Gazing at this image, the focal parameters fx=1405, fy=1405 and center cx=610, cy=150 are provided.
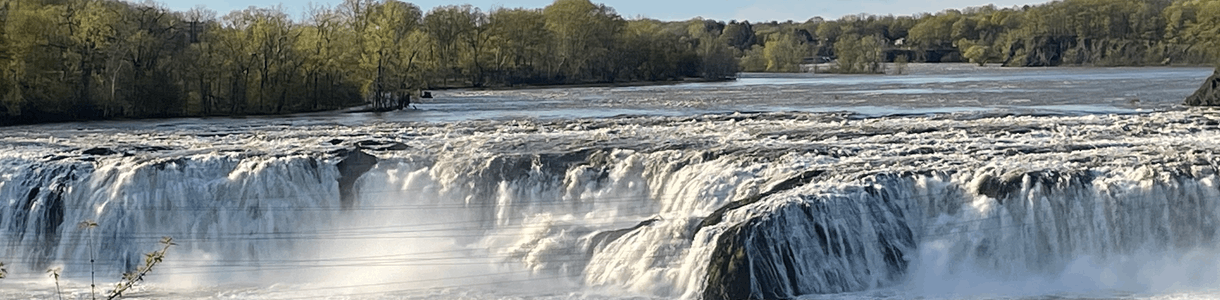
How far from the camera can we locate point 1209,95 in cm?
4169

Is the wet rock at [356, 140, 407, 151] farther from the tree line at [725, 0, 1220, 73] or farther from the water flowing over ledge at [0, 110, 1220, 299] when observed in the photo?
the tree line at [725, 0, 1220, 73]

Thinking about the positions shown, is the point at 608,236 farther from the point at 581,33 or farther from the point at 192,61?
the point at 581,33

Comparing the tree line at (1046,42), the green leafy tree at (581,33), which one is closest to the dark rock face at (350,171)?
the green leafy tree at (581,33)

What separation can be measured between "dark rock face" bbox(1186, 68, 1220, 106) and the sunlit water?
8867 millimetres

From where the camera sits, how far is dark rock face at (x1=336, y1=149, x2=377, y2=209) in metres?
25.8

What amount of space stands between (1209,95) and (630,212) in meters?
25.0

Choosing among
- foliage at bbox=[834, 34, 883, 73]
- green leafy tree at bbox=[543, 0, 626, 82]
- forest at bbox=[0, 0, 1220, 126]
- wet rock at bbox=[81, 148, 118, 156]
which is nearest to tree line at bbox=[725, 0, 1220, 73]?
foliage at bbox=[834, 34, 883, 73]

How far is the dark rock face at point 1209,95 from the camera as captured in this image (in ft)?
135

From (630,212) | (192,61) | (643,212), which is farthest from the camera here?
(192,61)

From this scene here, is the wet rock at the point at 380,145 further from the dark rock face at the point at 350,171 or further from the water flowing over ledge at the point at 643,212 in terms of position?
the dark rock face at the point at 350,171

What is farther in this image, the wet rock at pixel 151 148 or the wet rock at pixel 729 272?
the wet rock at pixel 151 148

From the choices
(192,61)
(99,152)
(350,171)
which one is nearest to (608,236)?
(350,171)

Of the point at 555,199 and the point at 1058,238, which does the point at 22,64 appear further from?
the point at 1058,238

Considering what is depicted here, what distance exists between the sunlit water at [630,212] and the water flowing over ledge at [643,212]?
1.7 inches
